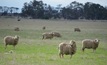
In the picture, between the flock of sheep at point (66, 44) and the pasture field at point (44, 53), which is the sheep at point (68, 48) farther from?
the pasture field at point (44, 53)

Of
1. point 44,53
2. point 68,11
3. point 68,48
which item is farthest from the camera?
point 68,11

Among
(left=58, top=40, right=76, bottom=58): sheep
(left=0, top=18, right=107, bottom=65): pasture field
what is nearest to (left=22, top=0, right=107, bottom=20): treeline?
(left=0, top=18, right=107, bottom=65): pasture field

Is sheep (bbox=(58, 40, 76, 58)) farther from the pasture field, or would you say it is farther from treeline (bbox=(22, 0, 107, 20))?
treeline (bbox=(22, 0, 107, 20))

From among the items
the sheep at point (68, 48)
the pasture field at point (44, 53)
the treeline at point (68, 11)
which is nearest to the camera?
the pasture field at point (44, 53)

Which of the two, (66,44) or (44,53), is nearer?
(66,44)

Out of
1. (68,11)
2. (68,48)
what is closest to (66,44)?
(68,48)

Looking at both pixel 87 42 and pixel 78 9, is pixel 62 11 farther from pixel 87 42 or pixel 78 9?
pixel 87 42

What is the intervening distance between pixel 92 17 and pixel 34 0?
32.2m

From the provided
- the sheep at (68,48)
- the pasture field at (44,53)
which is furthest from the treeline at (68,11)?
the sheep at (68,48)

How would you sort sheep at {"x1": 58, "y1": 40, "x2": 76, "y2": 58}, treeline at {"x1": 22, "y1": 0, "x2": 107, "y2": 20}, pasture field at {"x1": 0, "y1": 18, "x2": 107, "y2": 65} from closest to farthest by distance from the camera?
pasture field at {"x1": 0, "y1": 18, "x2": 107, "y2": 65} → sheep at {"x1": 58, "y1": 40, "x2": 76, "y2": 58} → treeline at {"x1": 22, "y1": 0, "x2": 107, "y2": 20}

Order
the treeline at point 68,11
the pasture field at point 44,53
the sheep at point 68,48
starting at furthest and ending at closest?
the treeline at point 68,11 → the sheep at point 68,48 → the pasture field at point 44,53

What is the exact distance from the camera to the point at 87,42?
2447cm

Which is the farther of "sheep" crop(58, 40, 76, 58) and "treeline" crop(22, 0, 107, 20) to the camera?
"treeline" crop(22, 0, 107, 20)

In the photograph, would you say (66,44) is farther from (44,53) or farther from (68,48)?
(44,53)
